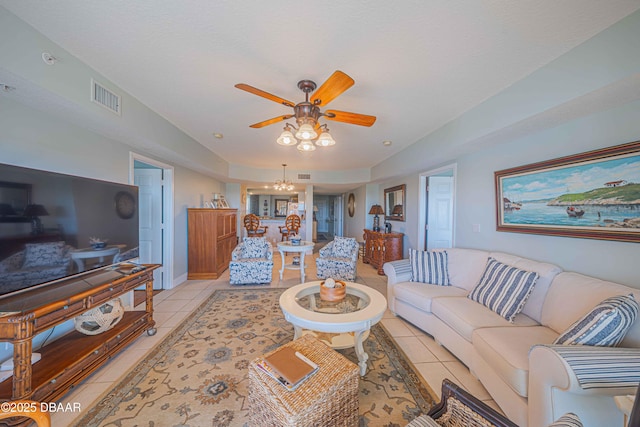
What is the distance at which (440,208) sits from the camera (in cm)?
417

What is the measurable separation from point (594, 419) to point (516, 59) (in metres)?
2.30

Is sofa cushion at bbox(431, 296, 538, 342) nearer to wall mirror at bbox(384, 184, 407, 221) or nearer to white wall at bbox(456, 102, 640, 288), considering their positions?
white wall at bbox(456, 102, 640, 288)

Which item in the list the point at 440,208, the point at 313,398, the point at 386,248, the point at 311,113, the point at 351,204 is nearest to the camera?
the point at 313,398

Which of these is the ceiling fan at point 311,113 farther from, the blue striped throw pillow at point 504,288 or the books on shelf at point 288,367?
the blue striped throw pillow at point 504,288

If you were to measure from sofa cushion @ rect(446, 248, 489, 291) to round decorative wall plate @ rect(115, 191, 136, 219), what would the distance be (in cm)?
381

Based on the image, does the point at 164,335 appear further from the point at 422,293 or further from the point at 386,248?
the point at 386,248

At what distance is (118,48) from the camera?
1.61 metres

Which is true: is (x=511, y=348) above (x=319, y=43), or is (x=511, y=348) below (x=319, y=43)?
below

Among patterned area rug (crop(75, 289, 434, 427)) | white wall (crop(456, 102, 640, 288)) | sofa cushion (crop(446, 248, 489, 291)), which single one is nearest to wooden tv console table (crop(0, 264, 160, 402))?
patterned area rug (crop(75, 289, 434, 427))

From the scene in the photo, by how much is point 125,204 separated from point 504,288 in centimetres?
387

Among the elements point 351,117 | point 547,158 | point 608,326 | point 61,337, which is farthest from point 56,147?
point 547,158

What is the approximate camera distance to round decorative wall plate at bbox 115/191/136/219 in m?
2.29

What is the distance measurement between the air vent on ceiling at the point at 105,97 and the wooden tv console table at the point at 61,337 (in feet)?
5.03

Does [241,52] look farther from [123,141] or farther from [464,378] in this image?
[464,378]
